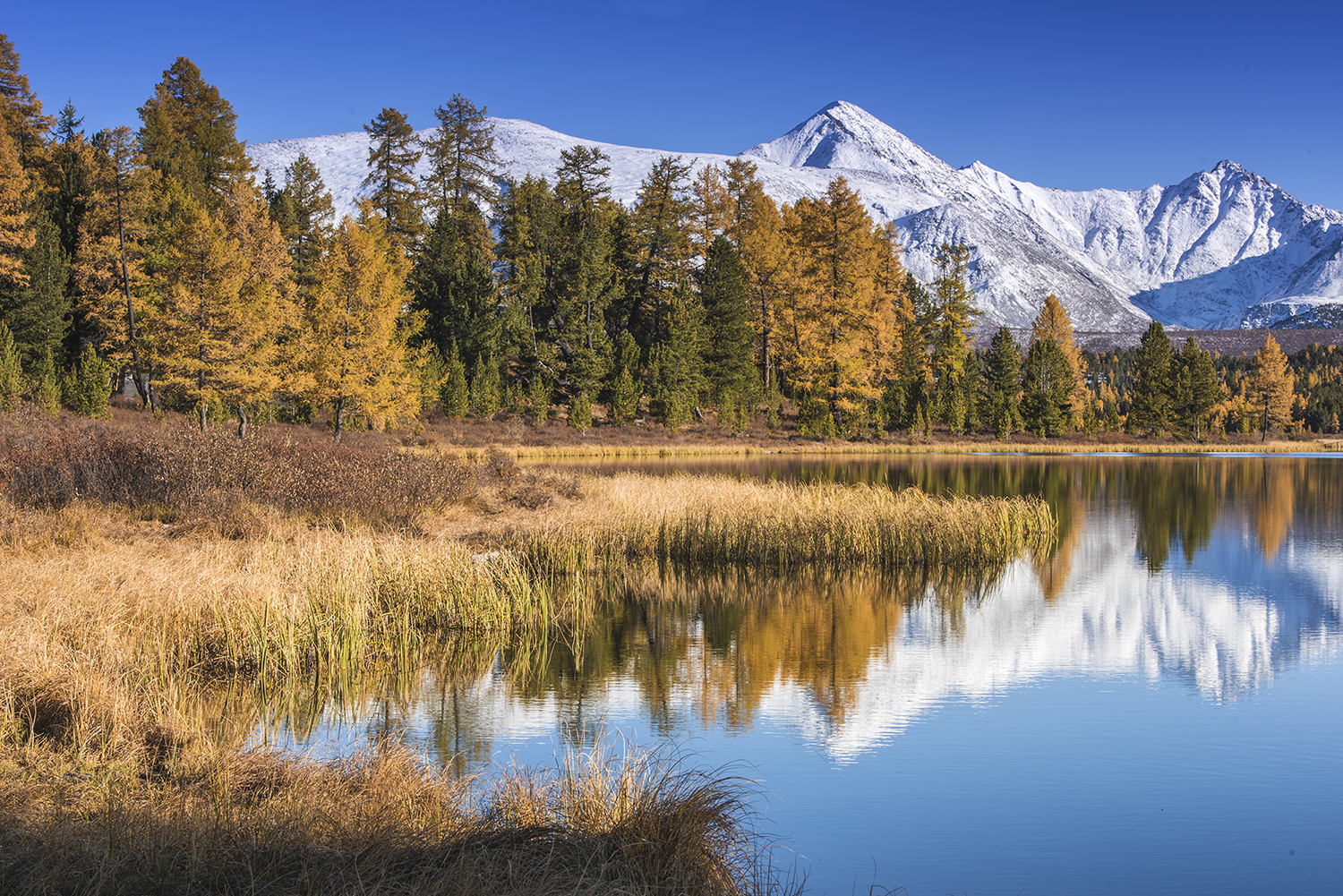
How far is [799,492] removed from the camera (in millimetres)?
21250

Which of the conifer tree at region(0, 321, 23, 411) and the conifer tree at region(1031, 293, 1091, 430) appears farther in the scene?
the conifer tree at region(1031, 293, 1091, 430)

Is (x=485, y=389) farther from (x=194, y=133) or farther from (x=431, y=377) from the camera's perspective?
(x=194, y=133)

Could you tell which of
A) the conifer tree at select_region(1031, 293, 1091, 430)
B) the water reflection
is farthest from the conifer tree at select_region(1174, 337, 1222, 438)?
the water reflection

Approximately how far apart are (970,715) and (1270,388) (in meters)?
88.0

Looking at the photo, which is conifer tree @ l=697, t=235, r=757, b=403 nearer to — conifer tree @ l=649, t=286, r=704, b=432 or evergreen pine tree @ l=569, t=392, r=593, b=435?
conifer tree @ l=649, t=286, r=704, b=432

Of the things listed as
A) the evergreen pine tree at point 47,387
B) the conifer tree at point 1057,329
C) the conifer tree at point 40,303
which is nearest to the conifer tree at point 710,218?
the conifer tree at point 1057,329

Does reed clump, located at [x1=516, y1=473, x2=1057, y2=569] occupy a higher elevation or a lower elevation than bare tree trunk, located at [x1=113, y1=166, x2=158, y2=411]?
lower

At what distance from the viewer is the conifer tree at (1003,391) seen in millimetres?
68062

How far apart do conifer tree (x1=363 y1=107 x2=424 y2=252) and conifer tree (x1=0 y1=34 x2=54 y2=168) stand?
58.7 feet

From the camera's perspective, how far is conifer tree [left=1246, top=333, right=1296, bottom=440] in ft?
269

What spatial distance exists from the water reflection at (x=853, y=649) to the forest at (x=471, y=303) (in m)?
26.0

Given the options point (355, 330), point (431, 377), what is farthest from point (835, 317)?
point (355, 330)

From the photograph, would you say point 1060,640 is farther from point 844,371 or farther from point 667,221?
point 667,221

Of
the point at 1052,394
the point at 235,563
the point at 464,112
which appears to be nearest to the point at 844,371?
the point at 1052,394
